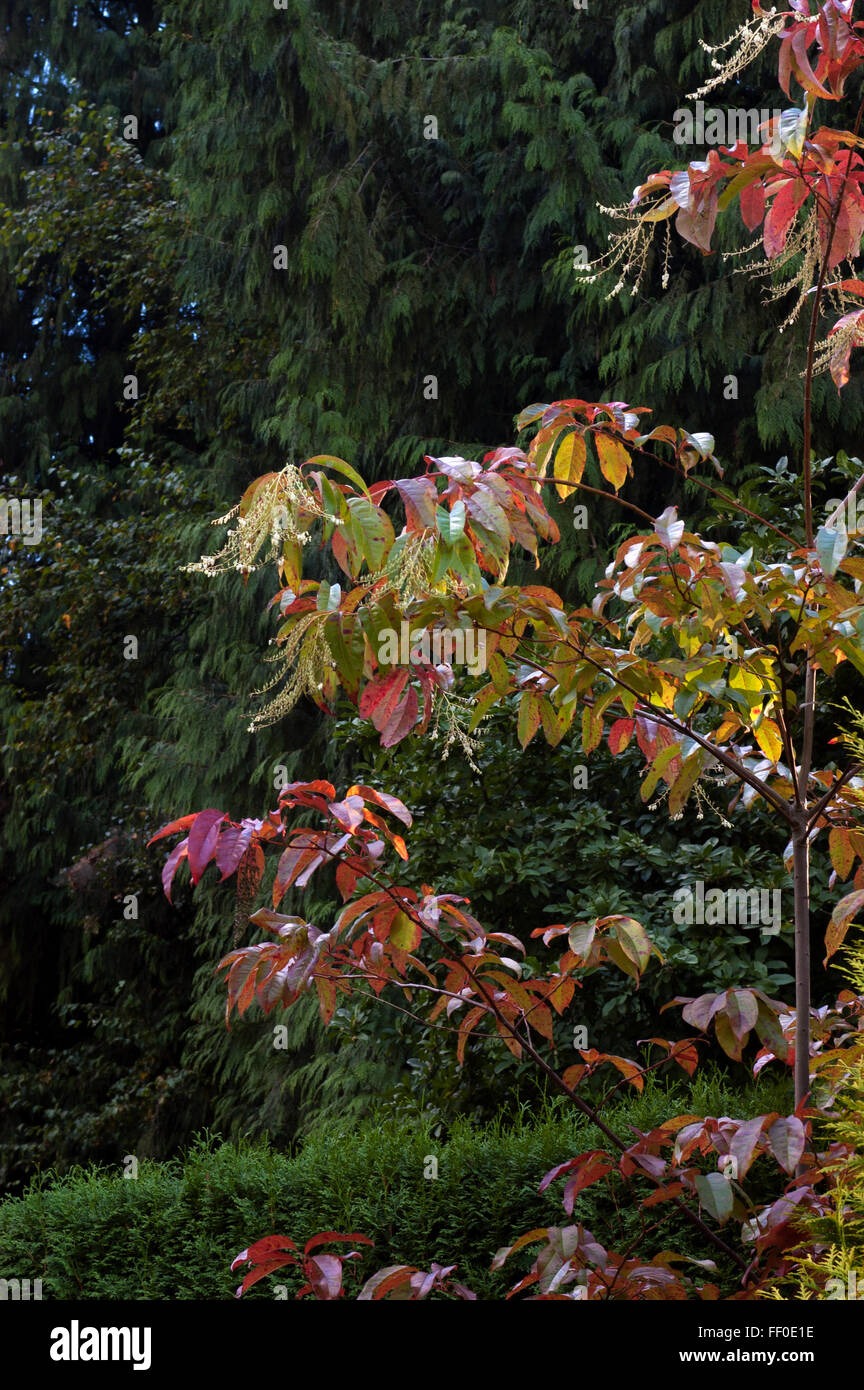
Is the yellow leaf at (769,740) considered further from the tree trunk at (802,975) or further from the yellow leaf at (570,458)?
the yellow leaf at (570,458)

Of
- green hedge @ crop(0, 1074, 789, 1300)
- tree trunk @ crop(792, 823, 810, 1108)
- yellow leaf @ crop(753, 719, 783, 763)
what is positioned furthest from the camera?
green hedge @ crop(0, 1074, 789, 1300)

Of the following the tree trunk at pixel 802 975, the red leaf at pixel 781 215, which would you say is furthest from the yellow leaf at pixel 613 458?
the tree trunk at pixel 802 975

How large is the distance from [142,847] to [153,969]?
93 cm

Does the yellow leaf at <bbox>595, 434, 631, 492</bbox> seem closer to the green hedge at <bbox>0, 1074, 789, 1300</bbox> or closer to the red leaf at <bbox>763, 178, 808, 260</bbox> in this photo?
the red leaf at <bbox>763, 178, 808, 260</bbox>

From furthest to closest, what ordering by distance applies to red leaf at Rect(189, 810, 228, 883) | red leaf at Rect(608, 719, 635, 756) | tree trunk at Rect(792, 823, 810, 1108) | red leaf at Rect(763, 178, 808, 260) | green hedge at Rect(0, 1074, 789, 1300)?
1. green hedge at Rect(0, 1074, 789, 1300)
2. red leaf at Rect(608, 719, 635, 756)
3. tree trunk at Rect(792, 823, 810, 1108)
4. red leaf at Rect(763, 178, 808, 260)
5. red leaf at Rect(189, 810, 228, 883)

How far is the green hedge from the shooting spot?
8.93 ft

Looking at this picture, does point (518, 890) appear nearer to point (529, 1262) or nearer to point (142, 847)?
point (529, 1262)

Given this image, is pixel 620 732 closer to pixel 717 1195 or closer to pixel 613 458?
pixel 613 458

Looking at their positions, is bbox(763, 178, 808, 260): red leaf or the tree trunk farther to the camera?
the tree trunk

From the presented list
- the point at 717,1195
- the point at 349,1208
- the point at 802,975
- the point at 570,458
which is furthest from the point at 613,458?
the point at 349,1208

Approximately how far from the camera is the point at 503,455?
180cm

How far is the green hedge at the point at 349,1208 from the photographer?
272cm

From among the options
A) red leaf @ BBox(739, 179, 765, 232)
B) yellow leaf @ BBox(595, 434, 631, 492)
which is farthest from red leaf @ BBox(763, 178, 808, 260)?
yellow leaf @ BBox(595, 434, 631, 492)

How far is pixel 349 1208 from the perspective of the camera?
2799mm
